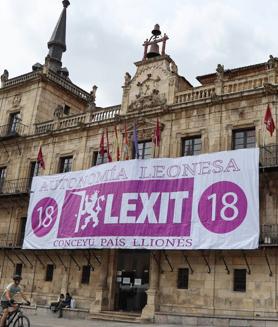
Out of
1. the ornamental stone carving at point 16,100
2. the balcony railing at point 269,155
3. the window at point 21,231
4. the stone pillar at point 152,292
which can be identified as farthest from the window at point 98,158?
the balcony railing at point 269,155

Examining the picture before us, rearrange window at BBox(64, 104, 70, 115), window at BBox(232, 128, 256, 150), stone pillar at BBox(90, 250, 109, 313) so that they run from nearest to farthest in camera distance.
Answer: window at BBox(232, 128, 256, 150) → stone pillar at BBox(90, 250, 109, 313) → window at BBox(64, 104, 70, 115)

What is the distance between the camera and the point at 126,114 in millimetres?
23922

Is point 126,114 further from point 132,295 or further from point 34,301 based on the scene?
→ point 34,301

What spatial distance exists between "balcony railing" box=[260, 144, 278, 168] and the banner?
2.94ft

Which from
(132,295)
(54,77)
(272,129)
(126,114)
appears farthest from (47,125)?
(272,129)

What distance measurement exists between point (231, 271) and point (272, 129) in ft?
19.3

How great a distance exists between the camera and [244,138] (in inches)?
792

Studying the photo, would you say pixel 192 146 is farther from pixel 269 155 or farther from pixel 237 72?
pixel 237 72

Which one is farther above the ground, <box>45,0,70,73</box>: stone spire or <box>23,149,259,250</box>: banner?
<box>45,0,70,73</box>: stone spire

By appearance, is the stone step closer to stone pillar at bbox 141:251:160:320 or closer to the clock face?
stone pillar at bbox 141:251:160:320

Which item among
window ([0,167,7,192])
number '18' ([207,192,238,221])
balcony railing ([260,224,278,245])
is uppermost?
window ([0,167,7,192])

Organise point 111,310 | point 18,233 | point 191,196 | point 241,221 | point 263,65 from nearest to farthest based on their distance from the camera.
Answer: point 241,221 → point 191,196 → point 111,310 → point 263,65 → point 18,233

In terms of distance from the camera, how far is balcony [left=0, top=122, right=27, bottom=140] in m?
28.8

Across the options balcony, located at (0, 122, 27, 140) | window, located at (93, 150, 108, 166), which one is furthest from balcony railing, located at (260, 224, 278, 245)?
balcony, located at (0, 122, 27, 140)
